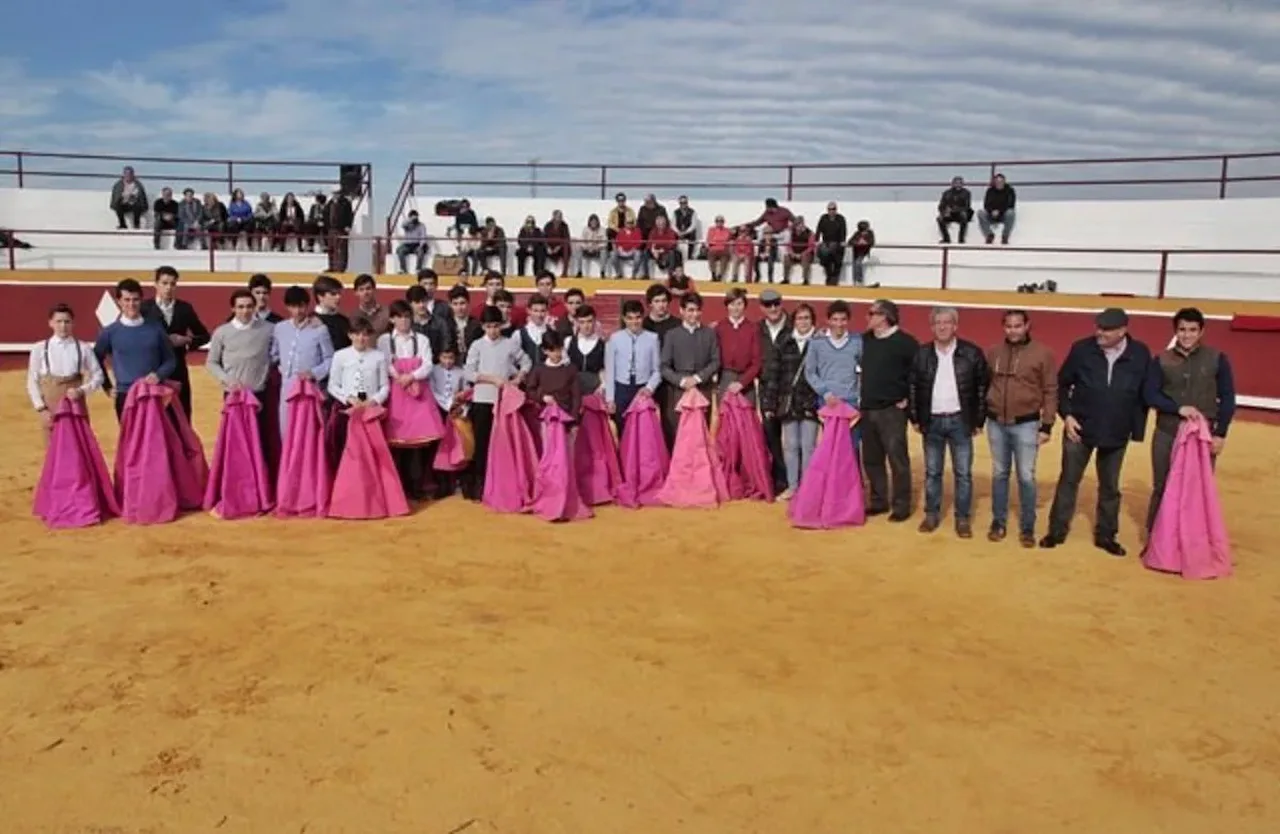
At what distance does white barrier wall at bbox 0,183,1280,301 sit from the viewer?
50.2ft

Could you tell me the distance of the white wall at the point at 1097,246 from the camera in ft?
49.1

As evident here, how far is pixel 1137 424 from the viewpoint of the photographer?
22.1 ft

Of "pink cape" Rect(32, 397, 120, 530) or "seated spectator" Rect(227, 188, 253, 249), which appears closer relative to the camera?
"pink cape" Rect(32, 397, 120, 530)

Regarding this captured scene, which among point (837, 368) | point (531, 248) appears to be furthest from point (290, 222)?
point (837, 368)

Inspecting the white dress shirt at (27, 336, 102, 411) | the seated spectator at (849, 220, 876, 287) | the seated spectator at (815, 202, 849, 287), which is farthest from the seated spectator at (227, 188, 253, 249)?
the white dress shirt at (27, 336, 102, 411)

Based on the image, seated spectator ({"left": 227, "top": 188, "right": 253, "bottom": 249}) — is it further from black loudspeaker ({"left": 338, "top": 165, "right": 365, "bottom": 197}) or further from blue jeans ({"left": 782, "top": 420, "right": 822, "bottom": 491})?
blue jeans ({"left": 782, "top": 420, "right": 822, "bottom": 491})

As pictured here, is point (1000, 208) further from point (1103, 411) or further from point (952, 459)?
point (1103, 411)

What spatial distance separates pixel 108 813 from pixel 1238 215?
16.8 m

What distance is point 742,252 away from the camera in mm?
18172

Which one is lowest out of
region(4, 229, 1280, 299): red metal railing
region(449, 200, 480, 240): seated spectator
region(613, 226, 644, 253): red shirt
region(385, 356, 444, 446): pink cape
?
region(385, 356, 444, 446): pink cape

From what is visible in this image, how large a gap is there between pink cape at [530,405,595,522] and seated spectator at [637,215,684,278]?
11.4 m

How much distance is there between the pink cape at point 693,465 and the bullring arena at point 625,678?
0.73 ft

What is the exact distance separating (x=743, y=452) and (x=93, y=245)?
15871 mm

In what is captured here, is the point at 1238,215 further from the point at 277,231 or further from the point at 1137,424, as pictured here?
the point at 277,231
